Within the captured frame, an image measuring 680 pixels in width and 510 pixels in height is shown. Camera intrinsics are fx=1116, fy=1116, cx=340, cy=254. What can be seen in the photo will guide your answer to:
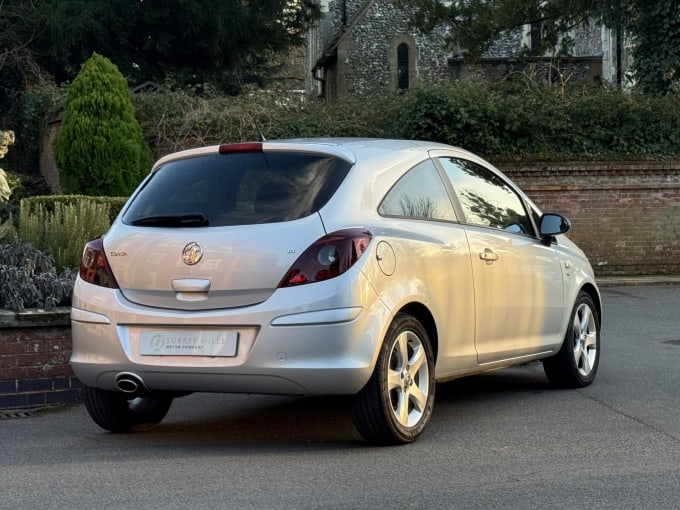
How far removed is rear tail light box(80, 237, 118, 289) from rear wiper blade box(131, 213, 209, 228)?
265mm

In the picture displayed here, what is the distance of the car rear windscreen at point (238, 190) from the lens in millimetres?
6109

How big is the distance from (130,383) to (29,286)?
2276mm

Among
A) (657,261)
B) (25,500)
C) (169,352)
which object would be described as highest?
(169,352)

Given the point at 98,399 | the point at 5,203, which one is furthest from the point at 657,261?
the point at 98,399

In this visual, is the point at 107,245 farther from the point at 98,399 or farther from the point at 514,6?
the point at 514,6

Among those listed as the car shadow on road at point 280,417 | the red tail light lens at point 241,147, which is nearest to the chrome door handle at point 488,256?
the car shadow on road at point 280,417

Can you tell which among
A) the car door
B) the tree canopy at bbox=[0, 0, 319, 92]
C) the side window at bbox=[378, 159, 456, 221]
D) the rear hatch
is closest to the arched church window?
the tree canopy at bbox=[0, 0, 319, 92]

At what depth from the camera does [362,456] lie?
5.94 m

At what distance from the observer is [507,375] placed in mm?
9172

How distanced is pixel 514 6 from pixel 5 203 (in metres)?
17.0

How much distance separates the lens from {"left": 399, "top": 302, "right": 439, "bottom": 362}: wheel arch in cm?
632

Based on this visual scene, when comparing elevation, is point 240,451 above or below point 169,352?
below

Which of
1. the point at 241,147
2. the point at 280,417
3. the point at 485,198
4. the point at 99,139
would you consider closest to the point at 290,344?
the point at 241,147

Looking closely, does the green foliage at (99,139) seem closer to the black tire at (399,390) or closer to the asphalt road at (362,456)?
the asphalt road at (362,456)
